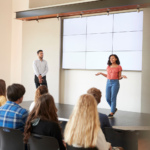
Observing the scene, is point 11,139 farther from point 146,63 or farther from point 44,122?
point 146,63

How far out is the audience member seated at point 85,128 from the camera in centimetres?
183

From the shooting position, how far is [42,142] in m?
2.17

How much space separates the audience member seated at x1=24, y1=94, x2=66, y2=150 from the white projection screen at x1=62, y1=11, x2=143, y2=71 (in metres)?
4.19

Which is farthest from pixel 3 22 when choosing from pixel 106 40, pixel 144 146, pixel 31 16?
pixel 144 146

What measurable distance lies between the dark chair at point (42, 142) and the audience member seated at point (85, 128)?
27 cm

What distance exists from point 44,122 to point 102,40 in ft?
15.6

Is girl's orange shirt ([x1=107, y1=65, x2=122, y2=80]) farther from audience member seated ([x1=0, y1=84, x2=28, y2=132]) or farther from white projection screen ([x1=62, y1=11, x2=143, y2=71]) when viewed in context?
audience member seated ([x1=0, y1=84, x2=28, y2=132])

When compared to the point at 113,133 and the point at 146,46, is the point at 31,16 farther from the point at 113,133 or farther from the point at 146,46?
the point at 113,133

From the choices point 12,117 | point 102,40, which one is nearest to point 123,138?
point 12,117

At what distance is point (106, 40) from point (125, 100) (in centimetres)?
174

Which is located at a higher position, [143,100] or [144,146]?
[143,100]

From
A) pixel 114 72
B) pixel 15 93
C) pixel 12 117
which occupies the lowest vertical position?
pixel 12 117

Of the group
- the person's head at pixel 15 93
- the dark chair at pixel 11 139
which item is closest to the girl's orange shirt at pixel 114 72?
the person's head at pixel 15 93

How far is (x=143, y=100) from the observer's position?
5.93m
